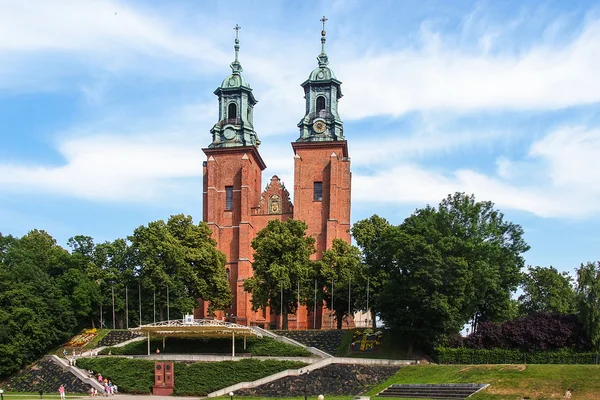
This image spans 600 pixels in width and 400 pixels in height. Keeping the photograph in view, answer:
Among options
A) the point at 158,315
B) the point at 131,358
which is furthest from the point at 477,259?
the point at 158,315

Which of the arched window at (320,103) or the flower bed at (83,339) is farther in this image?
the arched window at (320,103)

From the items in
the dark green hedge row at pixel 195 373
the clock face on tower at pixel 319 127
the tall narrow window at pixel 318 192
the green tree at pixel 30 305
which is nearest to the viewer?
the dark green hedge row at pixel 195 373

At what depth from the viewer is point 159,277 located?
6172 centimetres

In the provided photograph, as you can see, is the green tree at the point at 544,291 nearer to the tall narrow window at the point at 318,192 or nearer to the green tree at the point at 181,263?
the tall narrow window at the point at 318,192

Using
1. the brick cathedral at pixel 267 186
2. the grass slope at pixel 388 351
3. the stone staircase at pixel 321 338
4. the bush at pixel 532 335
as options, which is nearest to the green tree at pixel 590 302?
the bush at pixel 532 335

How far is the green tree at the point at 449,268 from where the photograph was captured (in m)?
48.5

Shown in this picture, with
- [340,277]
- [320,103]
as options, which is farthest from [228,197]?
[340,277]

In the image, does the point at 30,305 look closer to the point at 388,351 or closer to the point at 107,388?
the point at 107,388

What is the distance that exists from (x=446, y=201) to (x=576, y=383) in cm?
1961

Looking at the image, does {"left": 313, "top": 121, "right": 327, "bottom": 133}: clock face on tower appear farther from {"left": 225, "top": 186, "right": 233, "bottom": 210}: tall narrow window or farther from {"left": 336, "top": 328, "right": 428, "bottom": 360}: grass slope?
{"left": 336, "top": 328, "right": 428, "bottom": 360}: grass slope

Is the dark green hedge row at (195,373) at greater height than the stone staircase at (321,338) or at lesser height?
lesser

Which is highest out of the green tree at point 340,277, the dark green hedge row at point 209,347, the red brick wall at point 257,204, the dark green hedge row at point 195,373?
the red brick wall at point 257,204

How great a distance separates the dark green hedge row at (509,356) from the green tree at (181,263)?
77.8 ft

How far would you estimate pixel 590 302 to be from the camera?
153 feet
